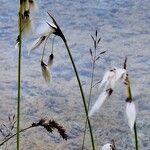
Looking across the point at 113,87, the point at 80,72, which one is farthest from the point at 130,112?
the point at 80,72

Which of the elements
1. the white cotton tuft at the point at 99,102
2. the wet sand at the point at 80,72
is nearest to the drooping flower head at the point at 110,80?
the white cotton tuft at the point at 99,102

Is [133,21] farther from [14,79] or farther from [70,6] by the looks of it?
[14,79]

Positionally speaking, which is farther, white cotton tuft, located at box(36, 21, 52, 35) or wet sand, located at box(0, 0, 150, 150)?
wet sand, located at box(0, 0, 150, 150)

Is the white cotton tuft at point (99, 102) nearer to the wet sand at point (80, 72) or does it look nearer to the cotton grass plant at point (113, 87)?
the cotton grass plant at point (113, 87)

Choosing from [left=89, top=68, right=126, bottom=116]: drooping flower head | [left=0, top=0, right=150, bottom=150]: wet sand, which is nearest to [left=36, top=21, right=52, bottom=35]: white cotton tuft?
[left=89, top=68, right=126, bottom=116]: drooping flower head

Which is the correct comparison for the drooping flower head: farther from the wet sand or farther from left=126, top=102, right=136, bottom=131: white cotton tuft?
the wet sand

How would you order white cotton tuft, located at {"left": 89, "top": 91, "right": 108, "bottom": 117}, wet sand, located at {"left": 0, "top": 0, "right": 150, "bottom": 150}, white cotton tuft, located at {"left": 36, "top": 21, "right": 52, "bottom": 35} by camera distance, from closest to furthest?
1. white cotton tuft, located at {"left": 89, "top": 91, "right": 108, "bottom": 117}
2. white cotton tuft, located at {"left": 36, "top": 21, "right": 52, "bottom": 35}
3. wet sand, located at {"left": 0, "top": 0, "right": 150, "bottom": 150}

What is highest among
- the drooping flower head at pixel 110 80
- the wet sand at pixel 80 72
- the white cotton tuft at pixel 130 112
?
the drooping flower head at pixel 110 80

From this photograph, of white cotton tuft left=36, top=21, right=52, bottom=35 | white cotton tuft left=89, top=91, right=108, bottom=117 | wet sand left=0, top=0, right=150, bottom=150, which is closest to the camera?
white cotton tuft left=89, top=91, right=108, bottom=117

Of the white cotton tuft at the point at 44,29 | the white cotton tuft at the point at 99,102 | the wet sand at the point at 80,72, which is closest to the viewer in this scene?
the white cotton tuft at the point at 99,102

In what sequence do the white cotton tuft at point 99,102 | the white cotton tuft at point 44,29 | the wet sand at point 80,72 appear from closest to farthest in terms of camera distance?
1. the white cotton tuft at point 99,102
2. the white cotton tuft at point 44,29
3. the wet sand at point 80,72

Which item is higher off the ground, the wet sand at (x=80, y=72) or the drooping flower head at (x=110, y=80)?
the drooping flower head at (x=110, y=80)

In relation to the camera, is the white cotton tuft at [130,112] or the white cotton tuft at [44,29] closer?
the white cotton tuft at [130,112]
